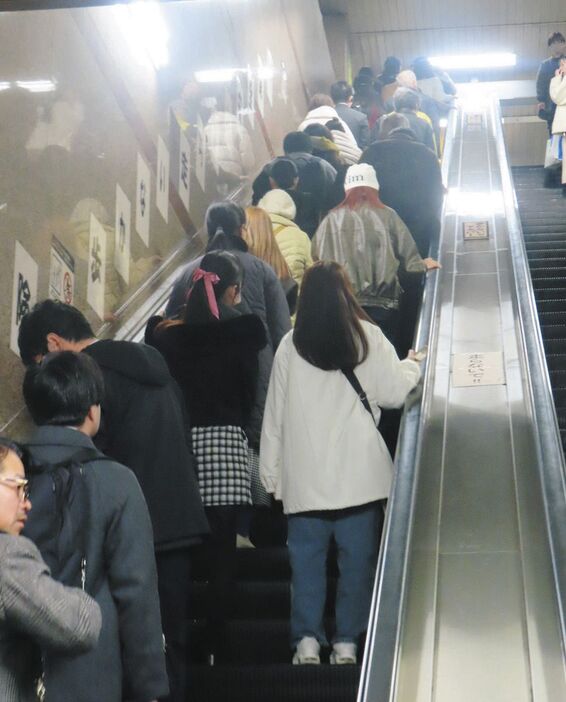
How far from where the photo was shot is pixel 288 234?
25.6 ft

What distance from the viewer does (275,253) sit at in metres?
6.93

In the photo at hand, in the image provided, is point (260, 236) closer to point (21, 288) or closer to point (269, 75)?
point (21, 288)

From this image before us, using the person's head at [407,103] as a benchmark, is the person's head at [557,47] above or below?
above

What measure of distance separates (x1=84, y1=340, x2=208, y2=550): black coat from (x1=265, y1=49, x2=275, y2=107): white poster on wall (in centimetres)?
1008

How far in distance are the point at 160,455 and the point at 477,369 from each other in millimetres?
2327

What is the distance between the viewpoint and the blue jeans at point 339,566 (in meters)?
4.76

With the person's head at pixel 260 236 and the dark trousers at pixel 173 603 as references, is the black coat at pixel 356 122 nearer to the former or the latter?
the person's head at pixel 260 236

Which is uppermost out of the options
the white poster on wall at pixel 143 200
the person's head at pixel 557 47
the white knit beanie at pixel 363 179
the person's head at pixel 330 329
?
the person's head at pixel 557 47

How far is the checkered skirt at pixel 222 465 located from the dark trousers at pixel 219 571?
50 mm

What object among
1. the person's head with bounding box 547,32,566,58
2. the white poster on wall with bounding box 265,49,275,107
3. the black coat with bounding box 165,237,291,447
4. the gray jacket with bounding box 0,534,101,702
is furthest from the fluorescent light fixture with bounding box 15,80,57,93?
the person's head with bounding box 547,32,566,58

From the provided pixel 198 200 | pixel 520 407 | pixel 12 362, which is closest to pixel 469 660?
pixel 520 407

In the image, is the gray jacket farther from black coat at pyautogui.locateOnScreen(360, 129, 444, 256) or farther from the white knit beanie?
black coat at pyautogui.locateOnScreen(360, 129, 444, 256)

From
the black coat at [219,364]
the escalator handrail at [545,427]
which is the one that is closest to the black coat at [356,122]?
the escalator handrail at [545,427]

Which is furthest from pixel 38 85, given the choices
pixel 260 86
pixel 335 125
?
pixel 260 86
